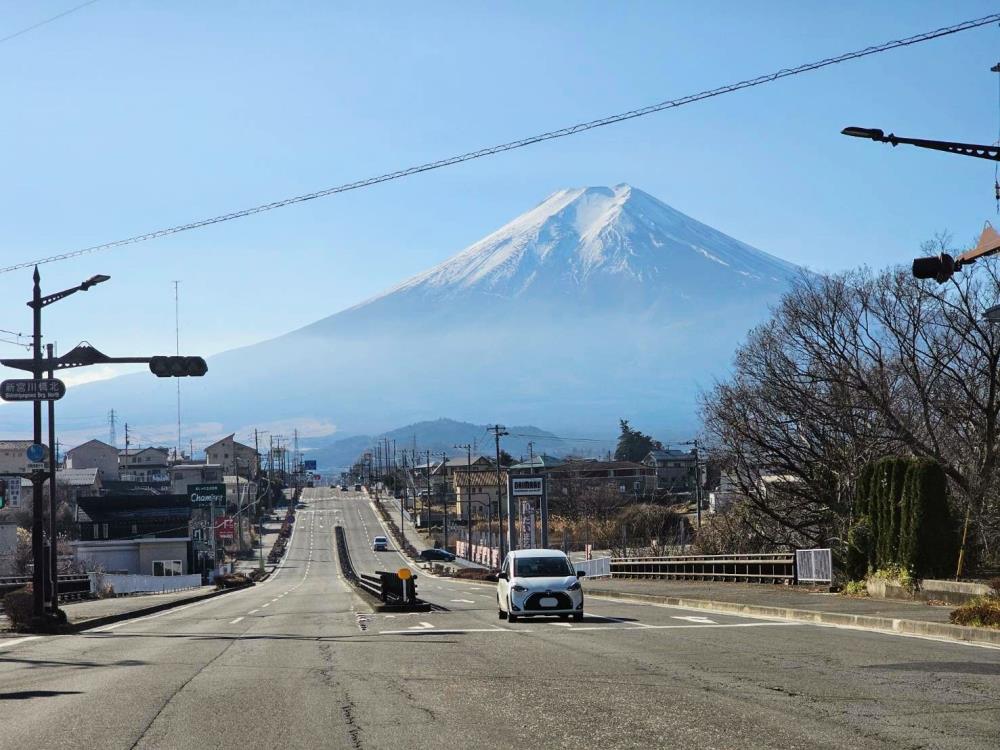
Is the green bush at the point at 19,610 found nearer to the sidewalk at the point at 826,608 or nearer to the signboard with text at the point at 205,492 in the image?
the sidewalk at the point at 826,608

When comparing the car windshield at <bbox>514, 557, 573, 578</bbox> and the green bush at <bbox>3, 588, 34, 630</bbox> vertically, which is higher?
the car windshield at <bbox>514, 557, 573, 578</bbox>

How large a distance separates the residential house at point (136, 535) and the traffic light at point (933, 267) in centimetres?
8100

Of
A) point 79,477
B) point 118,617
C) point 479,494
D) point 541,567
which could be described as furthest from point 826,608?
point 79,477

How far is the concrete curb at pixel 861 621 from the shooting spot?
17.9 metres

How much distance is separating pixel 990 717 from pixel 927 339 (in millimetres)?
34969

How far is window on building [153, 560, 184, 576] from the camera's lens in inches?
3743

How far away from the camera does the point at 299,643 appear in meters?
21.3

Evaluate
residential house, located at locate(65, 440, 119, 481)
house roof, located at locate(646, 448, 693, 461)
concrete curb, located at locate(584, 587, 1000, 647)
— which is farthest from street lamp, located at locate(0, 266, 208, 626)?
residential house, located at locate(65, 440, 119, 481)

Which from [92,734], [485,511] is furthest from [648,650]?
[485,511]

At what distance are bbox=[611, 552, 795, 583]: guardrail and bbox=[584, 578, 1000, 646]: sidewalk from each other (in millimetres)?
770

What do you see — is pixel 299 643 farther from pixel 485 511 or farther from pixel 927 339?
pixel 485 511

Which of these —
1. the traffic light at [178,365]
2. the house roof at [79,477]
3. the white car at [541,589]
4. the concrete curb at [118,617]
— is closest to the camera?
the white car at [541,589]

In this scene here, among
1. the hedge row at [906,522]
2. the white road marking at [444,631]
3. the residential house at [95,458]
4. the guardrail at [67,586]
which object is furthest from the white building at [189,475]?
the white road marking at [444,631]

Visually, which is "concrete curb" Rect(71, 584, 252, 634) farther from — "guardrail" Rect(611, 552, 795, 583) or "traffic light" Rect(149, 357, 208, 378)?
"guardrail" Rect(611, 552, 795, 583)
